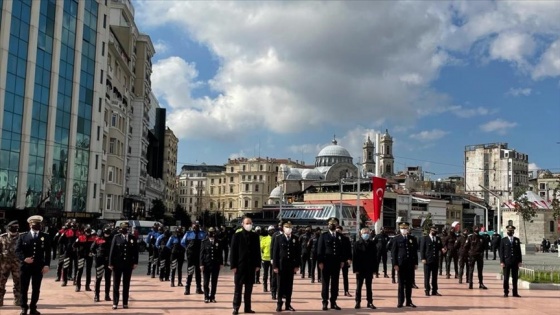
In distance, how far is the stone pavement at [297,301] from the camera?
44.2 feet

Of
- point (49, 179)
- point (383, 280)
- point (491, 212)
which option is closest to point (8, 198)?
point (49, 179)

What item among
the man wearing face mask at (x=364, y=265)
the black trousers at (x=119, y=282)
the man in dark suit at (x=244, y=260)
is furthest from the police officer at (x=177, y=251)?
the man in dark suit at (x=244, y=260)

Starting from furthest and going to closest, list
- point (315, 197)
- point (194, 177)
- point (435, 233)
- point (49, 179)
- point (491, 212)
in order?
point (194, 177) → point (491, 212) → point (315, 197) → point (49, 179) → point (435, 233)

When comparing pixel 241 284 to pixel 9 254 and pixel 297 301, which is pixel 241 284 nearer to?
pixel 297 301

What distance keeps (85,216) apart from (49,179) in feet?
13.0

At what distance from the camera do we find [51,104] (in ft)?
144

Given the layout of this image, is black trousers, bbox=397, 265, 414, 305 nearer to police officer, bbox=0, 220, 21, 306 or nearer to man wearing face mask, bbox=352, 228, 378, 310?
man wearing face mask, bbox=352, 228, 378, 310

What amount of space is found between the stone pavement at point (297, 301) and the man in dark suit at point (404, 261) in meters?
0.44

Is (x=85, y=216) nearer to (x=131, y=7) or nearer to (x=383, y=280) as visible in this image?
(x=383, y=280)

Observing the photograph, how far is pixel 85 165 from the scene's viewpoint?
4828cm

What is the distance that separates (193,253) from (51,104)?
1218 inches

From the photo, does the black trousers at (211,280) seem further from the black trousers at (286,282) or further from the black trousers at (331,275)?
the black trousers at (331,275)

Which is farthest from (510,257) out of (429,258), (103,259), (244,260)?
(103,259)

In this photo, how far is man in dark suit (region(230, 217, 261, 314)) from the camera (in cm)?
1277
